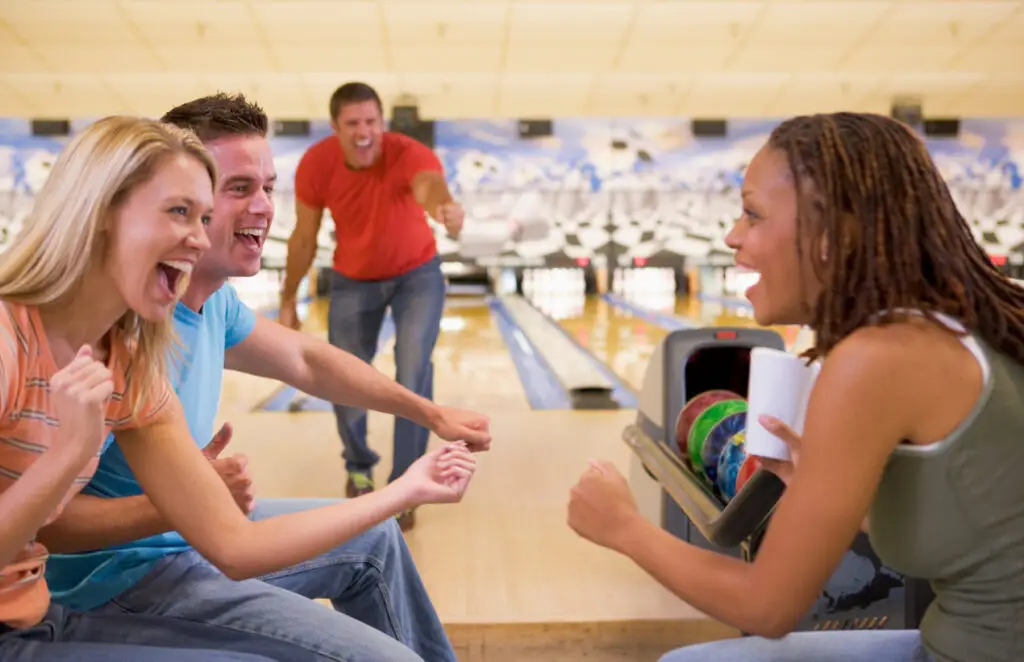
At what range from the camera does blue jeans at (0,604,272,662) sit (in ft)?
3.51

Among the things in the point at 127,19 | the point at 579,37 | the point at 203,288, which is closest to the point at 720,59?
the point at 579,37

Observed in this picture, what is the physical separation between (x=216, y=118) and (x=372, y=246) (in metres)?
1.67

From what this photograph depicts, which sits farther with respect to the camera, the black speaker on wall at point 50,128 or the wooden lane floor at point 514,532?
the black speaker on wall at point 50,128

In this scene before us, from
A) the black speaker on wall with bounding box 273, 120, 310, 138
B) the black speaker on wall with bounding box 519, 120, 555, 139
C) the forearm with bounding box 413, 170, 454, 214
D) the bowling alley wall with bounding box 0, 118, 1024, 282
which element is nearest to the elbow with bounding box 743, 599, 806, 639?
the forearm with bounding box 413, 170, 454, 214

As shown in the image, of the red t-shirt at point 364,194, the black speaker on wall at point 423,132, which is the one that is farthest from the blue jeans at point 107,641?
the black speaker on wall at point 423,132

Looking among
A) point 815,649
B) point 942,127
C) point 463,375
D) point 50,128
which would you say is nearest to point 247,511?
point 815,649

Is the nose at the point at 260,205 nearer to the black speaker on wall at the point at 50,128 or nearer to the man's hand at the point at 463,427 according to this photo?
the man's hand at the point at 463,427

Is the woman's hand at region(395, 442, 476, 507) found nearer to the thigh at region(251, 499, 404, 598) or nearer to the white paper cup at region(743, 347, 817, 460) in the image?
the thigh at region(251, 499, 404, 598)

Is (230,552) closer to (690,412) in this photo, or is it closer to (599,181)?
(690,412)

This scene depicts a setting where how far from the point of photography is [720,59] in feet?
27.2

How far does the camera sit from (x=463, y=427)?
168cm

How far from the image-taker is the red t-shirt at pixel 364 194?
329 cm

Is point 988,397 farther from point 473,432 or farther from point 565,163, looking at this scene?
point 565,163

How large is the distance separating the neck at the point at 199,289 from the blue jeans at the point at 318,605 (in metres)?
0.35
